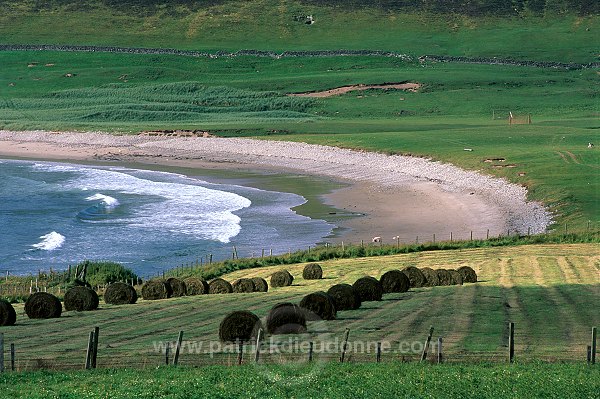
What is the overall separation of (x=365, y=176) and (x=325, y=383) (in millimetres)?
67510

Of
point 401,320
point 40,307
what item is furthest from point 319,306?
point 40,307

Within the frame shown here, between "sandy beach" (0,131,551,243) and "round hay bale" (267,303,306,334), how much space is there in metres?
30.0

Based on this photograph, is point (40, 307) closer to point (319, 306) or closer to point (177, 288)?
point (177, 288)

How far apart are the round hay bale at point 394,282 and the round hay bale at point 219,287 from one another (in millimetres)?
5545

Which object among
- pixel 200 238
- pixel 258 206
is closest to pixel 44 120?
pixel 258 206

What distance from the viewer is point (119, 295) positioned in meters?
36.2

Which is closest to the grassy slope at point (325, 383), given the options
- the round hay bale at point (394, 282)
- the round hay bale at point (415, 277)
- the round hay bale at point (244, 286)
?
the round hay bale at point (394, 282)

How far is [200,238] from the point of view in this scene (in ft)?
198

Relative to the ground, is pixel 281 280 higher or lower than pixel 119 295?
higher

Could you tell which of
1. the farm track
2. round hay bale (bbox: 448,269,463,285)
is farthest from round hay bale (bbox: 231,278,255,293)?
the farm track

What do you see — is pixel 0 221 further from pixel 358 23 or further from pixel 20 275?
pixel 358 23

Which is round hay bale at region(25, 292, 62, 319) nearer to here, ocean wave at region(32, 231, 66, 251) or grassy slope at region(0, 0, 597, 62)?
ocean wave at region(32, 231, 66, 251)

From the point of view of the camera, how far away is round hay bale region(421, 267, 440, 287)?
39.3 meters

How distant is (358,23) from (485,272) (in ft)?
525
